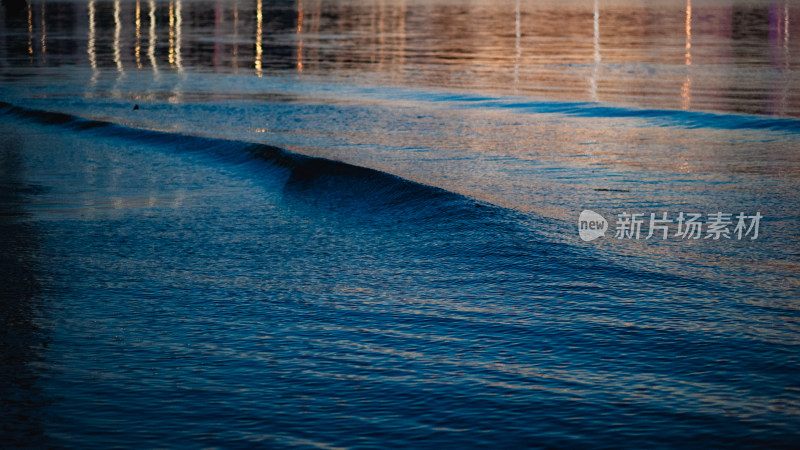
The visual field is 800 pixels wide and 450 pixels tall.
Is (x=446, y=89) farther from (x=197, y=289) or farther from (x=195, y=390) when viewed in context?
(x=195, y=390)

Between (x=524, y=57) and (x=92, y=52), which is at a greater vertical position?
(x=92, y=52)

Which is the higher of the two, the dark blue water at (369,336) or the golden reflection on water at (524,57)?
the golden reflection on water at (524,57)

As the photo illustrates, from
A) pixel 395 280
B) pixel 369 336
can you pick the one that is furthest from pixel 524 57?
pixel 369 336

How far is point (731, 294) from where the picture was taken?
578 centimetres

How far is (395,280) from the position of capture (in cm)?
632

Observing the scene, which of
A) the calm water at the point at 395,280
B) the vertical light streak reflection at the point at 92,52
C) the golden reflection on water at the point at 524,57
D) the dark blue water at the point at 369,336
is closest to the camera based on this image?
the dark blue water at the point at 369,336

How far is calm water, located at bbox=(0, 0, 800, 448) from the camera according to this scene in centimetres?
413

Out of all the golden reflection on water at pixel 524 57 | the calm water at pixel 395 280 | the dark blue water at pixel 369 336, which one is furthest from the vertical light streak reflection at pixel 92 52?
the dark blue water at pixel 369 336

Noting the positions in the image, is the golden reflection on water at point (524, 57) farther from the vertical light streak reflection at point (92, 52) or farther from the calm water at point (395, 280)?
the calm water at point (395, 280)

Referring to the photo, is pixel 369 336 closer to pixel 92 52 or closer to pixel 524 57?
pixel 524 57

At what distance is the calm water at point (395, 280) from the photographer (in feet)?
13.5

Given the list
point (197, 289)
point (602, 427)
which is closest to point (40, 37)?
point (197, 289)

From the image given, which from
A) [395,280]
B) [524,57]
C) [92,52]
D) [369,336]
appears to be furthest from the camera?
[92,52]

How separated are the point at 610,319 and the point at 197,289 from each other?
8.98ft
